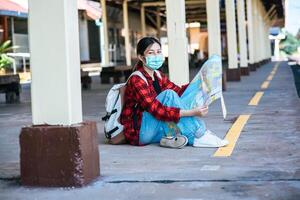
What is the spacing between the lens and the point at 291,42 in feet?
320

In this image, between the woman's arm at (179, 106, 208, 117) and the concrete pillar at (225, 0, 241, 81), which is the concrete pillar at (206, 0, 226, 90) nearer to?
the concrete pillar at (225, 0, 241, 81)

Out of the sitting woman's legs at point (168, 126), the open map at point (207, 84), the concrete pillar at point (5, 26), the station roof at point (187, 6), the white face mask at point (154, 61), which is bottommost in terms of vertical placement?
the sitting woman's legs at point (168, 126)

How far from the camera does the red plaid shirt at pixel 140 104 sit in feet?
20.8

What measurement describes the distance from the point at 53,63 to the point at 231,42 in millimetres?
13916

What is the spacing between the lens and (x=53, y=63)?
16.1ft

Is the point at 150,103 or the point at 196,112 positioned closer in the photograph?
the point at 196,112

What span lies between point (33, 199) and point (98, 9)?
2888 cm

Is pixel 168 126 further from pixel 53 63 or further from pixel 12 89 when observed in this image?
pixel 12 89

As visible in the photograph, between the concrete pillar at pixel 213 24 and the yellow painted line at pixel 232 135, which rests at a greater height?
the concrete pillar at pixel 213 24

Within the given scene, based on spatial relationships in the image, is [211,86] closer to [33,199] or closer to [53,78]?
[53,78]

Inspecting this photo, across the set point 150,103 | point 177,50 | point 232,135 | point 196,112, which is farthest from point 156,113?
point 177,50

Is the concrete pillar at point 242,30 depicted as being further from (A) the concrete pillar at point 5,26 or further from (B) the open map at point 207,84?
(B) the open map at point 207,84

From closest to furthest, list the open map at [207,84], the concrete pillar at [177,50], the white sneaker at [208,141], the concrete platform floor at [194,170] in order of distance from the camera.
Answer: the concrete platform floor at [194,170]
the open map at [207,84]
the white sneaker at [208,141]
the concrete pillar at [177,50]

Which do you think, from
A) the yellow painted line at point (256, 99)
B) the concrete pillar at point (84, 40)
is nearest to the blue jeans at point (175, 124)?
the yellow painted line at point (256, 99)
